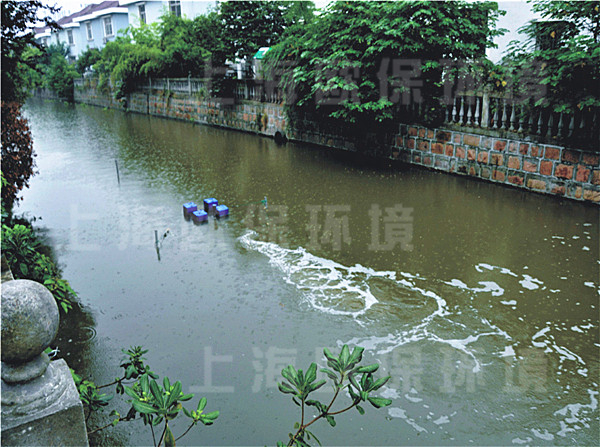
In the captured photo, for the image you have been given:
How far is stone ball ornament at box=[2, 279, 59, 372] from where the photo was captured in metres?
1.60

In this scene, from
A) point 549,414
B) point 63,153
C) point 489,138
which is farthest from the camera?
point 63,153

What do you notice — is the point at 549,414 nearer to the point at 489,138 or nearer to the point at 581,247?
the point at 581,247

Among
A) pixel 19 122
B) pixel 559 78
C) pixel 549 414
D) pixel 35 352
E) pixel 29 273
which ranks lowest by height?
pixel 549 414

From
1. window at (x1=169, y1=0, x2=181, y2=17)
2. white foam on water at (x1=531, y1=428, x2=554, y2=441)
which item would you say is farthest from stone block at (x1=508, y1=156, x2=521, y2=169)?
window at (x1=169, y1=0, x2=181, y2=17)

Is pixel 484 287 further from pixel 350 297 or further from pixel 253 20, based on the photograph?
pixel 253 20

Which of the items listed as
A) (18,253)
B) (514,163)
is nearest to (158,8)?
(514,163)

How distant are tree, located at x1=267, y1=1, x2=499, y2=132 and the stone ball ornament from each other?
8.98 meters

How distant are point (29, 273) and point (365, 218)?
4563 millimetres

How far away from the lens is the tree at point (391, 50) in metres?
9.53

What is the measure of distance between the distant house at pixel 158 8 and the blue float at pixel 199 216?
2120 centimetres

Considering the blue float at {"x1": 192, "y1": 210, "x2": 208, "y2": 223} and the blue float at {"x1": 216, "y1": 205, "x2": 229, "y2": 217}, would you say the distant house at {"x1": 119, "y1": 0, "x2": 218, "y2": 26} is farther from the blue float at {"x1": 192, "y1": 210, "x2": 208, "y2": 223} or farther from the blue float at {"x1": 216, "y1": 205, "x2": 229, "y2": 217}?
the blue float at {"x1": 192, "y1": 210, "x2": 208, "y2": 223}

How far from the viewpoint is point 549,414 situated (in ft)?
10.6

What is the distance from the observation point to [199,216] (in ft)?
23.6

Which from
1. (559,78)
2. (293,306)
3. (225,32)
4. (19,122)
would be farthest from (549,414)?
(225,32)
